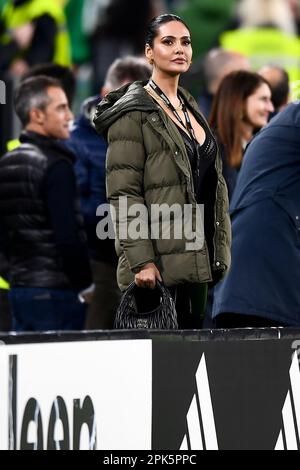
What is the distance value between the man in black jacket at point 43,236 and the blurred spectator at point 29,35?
4.03 meters

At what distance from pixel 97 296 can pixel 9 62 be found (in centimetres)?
377

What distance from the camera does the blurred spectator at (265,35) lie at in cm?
1336

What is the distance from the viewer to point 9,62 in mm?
12531

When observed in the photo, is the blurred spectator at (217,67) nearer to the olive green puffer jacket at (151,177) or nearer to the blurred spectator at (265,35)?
the blurred spectator at (265,35)

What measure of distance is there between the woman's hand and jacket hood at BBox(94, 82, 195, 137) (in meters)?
0.61

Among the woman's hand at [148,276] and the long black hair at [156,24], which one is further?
the long black hair at [156,24]

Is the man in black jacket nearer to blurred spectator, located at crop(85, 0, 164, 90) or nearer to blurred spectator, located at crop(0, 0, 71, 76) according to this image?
blurred spectator, located at crop(0, 0, 71, 76)

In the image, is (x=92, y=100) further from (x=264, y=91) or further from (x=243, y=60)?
(x=243, y=60)

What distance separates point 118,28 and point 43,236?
5.07 metres

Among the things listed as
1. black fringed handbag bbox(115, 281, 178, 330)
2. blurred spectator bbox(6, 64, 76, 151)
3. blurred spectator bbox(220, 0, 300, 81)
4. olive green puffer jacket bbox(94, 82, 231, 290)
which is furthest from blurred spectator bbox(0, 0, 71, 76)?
black fringed handbag bbox(115, 281, 178, 330)

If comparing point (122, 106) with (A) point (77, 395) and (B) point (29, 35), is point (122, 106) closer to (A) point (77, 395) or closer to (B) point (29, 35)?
(A) point (77, 395)

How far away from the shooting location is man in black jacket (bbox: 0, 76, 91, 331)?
8492mm

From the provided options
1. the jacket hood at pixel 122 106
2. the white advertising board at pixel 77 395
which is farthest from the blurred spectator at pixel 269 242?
the white advertising board at pixel 77 395

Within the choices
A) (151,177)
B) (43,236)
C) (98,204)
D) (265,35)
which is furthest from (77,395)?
(265,35)
